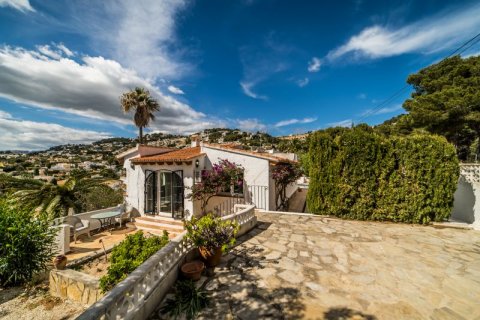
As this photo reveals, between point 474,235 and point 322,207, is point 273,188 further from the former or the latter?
point 474,235

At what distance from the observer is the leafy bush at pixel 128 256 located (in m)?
4.16

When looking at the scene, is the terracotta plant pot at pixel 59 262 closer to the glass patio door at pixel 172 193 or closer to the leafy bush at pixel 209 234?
the leafy bush at pixel 209 234

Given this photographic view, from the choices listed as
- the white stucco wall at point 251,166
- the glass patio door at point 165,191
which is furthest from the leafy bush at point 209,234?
the glass patio door at point 165,191

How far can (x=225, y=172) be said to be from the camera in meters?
9.96

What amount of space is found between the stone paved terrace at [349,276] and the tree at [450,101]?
16.8m

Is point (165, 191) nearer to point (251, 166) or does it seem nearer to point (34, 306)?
point (251, 166)

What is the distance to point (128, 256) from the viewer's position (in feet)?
14.8

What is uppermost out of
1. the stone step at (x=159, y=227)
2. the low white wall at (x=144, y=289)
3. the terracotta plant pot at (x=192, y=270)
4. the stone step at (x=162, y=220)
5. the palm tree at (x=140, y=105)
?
the palm tree at (x=140, y=105)

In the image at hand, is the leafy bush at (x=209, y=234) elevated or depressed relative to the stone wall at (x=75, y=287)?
elevated

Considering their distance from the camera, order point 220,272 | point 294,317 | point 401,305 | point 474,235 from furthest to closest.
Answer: point 474,235
point 220,272
point 401,305
point 294,317

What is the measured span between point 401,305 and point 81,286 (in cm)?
689

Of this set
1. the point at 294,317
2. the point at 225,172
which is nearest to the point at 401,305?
the point at 294,317

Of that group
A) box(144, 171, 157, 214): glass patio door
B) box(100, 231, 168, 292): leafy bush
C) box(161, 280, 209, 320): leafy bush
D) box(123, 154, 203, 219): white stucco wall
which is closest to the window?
box(123, 154, 203, 219): white stucco wall

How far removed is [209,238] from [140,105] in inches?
649
